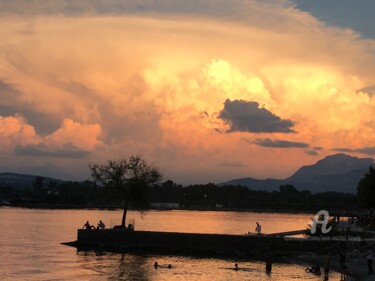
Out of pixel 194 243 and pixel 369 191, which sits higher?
pixel 369 191

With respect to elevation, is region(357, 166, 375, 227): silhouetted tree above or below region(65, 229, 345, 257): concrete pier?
above

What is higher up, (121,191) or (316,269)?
(121,191)

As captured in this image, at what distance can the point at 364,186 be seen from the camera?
4427 inches

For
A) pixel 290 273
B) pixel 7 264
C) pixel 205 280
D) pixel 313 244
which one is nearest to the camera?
pixel 205 280

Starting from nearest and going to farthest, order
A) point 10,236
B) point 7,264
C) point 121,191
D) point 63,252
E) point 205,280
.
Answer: point 205,280 < point 7,264 < point 63,252 < point 121,191 < point 10,236

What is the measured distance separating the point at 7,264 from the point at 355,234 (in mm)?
44308

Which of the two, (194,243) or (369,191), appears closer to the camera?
(194,243)

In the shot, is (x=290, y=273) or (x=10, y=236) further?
(x=10, y=236)

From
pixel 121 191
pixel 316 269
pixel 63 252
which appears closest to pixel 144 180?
pixel 121 191

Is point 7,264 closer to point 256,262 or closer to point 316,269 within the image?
point 256,262

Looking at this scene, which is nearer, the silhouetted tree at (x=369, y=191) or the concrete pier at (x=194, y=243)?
the concrete pier at (x=194, y=243)

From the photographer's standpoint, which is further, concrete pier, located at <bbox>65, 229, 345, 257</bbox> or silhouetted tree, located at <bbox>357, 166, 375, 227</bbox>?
silhouetted tree, located at <bbox>357, 166, 375, 227</bbox>

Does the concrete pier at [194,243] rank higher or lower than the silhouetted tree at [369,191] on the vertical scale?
lower

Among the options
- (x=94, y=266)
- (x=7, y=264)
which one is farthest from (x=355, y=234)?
(x=7, y=264)
